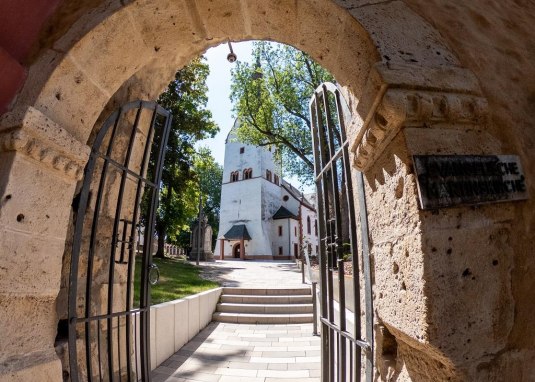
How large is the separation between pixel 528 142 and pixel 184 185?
555 inches

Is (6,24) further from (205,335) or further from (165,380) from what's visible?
(205,335)

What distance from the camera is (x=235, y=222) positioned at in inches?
1133

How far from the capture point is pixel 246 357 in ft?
14.5

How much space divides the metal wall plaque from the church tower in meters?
26.2

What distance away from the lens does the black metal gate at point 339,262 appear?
171cm

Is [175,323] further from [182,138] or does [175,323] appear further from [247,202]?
[247,202]

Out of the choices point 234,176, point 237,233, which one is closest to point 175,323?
point 237,233

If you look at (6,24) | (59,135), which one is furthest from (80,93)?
(6,24)

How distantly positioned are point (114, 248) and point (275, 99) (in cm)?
1570

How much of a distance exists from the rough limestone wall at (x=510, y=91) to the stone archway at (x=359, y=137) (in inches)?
1.9

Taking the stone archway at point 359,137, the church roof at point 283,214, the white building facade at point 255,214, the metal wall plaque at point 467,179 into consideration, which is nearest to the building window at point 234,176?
the white building facade at point 255,214

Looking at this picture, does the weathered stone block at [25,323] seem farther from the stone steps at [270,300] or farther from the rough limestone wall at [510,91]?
the stone steps at [270,300]

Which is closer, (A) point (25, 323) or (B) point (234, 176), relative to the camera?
(A) point (25, 323)

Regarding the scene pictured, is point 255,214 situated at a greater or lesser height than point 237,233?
greater
